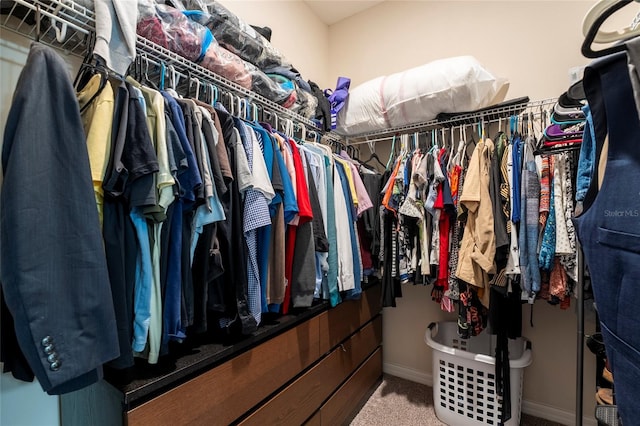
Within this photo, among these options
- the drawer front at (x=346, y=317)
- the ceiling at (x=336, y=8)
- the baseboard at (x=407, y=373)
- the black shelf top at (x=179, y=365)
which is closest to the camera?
the black shelf top at (x=179, y=365)

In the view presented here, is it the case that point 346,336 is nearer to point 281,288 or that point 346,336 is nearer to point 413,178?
point 281,288

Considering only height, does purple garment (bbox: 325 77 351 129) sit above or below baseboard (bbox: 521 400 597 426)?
above

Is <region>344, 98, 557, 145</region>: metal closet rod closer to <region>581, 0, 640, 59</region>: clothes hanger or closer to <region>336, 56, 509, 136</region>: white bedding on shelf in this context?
<region>336, 56, 509, 136</region>: white bedding on shelf

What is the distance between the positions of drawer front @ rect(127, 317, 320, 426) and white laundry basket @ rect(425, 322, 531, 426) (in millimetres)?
841

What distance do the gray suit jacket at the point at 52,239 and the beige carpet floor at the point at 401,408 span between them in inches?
61.8

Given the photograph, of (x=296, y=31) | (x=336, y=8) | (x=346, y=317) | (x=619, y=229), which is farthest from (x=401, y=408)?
(x=336, y=8)

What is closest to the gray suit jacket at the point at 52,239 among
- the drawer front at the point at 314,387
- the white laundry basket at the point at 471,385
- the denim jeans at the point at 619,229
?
the drawer front at the point at 314,387

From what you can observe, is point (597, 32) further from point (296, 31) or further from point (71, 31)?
point (296, 31)

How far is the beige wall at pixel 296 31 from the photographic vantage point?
5.65 feet

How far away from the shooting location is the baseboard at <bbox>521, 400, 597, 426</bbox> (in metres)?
1.57

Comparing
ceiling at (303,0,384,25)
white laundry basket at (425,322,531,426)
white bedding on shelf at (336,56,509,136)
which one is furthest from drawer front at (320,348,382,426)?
ceiling at (303,0,384,25)

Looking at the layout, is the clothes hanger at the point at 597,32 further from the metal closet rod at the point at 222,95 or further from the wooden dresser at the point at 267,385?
the wooden dresser at the point at 267,385

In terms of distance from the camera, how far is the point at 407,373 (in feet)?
6.78

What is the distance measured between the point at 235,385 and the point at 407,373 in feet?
5.15
